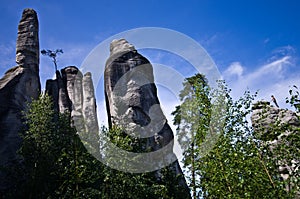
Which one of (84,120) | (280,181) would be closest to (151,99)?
(84,120)

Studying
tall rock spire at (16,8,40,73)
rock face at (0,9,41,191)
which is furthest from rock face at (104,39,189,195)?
tall rock spire at (16,8,40,73)

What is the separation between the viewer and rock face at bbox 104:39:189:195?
92.6 ft

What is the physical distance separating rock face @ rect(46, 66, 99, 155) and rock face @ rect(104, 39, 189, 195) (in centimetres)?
464

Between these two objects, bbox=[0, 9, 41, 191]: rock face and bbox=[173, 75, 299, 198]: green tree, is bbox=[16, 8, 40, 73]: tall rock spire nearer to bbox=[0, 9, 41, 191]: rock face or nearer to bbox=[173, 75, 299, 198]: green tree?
bbox=[0, 9, 41, 191]: rock face

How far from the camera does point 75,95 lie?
3816cm

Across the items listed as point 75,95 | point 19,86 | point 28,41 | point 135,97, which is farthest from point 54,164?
point 75,95

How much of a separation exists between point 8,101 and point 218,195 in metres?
24.4

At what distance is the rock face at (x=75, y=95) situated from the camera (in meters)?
36.0

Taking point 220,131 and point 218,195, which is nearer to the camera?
point 218,195

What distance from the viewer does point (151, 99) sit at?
30.6 meters

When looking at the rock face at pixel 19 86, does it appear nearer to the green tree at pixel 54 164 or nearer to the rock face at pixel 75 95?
the green tree at pixel 54 164

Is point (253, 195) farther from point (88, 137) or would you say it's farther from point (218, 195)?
point (88, 137)

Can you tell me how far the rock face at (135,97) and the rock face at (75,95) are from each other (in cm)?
464

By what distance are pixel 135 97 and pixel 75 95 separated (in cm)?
1162
